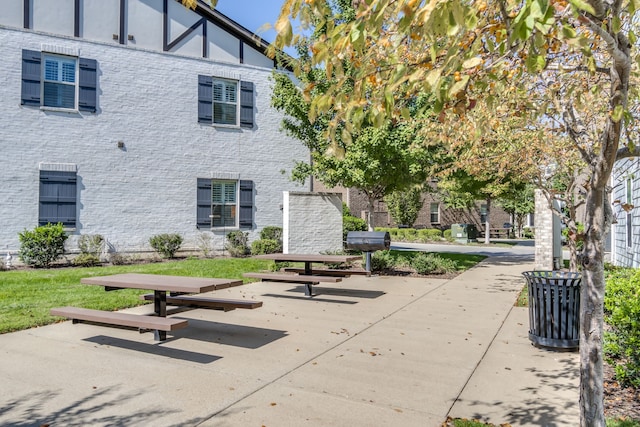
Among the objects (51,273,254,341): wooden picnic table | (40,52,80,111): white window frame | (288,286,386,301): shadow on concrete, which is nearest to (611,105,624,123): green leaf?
(51,273,254,341): wooden picnic table

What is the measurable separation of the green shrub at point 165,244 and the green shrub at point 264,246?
98.7 inches

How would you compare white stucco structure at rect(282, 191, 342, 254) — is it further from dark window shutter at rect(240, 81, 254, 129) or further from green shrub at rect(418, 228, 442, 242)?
green shrub at rect(418, 228, 442, 242)

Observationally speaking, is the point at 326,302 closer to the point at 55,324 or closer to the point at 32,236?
the point at 55,324

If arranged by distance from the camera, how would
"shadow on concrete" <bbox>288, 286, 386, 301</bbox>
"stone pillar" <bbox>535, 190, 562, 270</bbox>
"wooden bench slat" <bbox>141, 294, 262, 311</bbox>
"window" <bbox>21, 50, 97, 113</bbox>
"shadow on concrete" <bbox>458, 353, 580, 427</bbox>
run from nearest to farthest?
"shadow on concrete" <bbox>458, 353, 580, 427</bbox>
"wooden bench slat" <bbox>141, 294, 262, 311</bbox>
"shadow on concrete" <bbox>288, 286, 386, 301</bbox>
"stone pillar" <bbox>535, 190, 562, 270</bbox>
"window" <bbox>21, 50, 97, 113</bbox>

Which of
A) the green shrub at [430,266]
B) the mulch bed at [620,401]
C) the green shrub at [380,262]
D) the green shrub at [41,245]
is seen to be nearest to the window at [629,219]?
the green shrub at [430,266]

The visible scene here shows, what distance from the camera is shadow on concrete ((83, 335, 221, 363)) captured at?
5.61 m

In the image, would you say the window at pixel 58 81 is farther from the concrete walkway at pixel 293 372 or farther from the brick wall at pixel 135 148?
the concrete walkway at pixel 293 372

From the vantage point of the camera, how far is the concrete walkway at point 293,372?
4.11 metres

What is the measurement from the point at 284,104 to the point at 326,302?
23.2 feet

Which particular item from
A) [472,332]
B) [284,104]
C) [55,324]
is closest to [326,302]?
[472,332]

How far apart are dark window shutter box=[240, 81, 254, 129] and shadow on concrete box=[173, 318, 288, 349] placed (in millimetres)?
11459

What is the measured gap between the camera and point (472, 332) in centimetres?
702

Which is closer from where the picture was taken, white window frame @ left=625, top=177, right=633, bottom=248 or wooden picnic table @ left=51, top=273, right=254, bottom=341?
wooden picnic table @ left=51, top=273, right=254, bottom=341

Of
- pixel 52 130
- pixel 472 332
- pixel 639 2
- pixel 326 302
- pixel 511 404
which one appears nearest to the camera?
pixel 639 2
